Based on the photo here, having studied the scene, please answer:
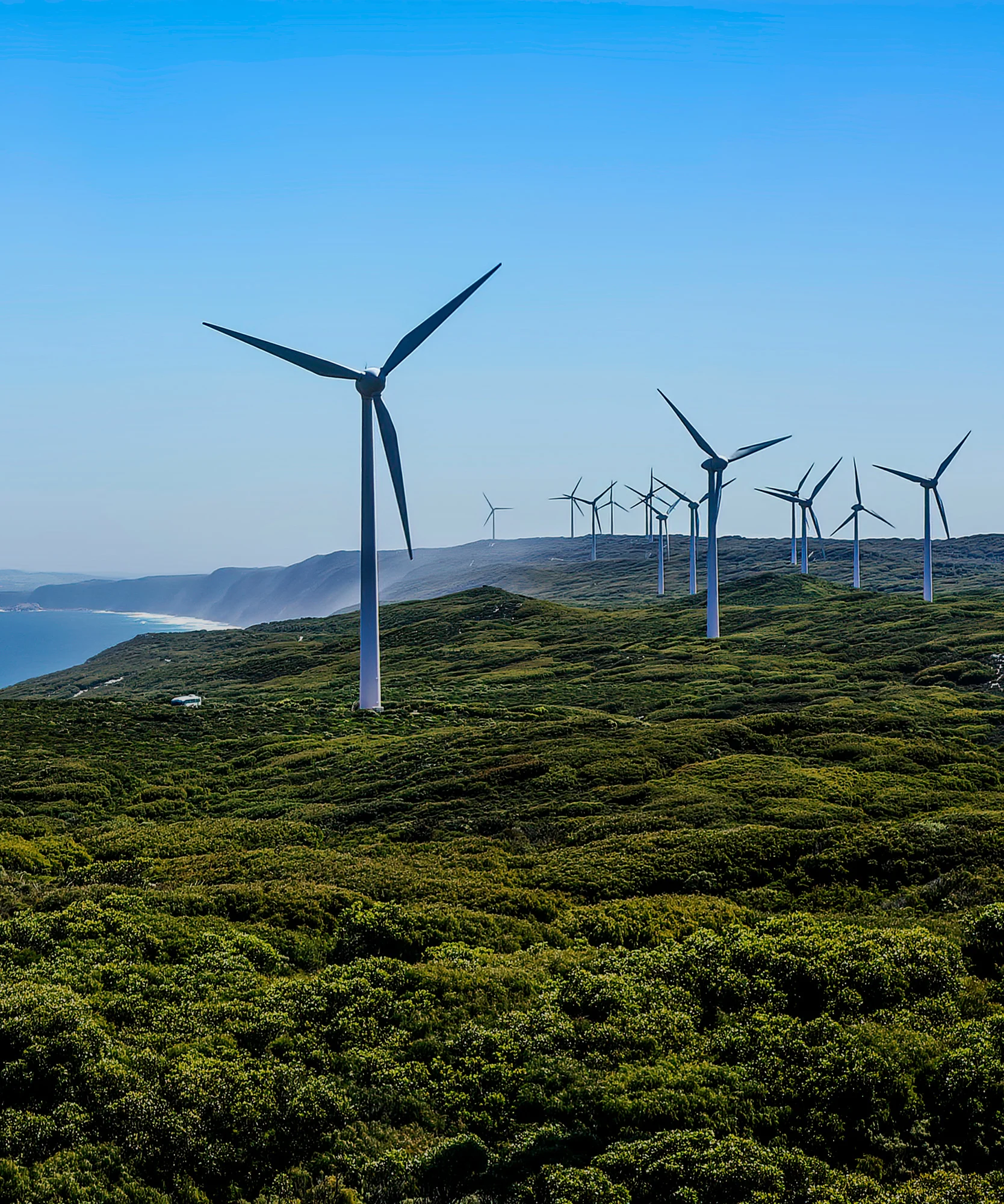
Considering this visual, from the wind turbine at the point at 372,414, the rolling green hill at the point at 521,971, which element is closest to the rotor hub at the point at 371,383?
the wind turbine at the point at 372,414

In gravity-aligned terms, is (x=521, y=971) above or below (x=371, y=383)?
below

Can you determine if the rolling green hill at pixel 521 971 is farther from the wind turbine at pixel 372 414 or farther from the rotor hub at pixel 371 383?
the rotor hub at pixel 371 383

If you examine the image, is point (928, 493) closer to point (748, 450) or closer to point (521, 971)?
point (748, 450)

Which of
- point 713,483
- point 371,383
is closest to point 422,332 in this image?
point 371,383

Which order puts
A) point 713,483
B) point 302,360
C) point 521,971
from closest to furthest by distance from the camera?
1. point 521,971
2. point 302,360
3. point 713,483

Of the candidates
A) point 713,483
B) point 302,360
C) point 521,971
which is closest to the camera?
point 521,971

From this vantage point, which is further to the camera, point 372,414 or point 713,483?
point 713,483

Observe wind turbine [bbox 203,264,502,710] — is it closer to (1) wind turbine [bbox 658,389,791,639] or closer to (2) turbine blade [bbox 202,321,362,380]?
(2) turbine blade [bbox 202,321,362,380]
